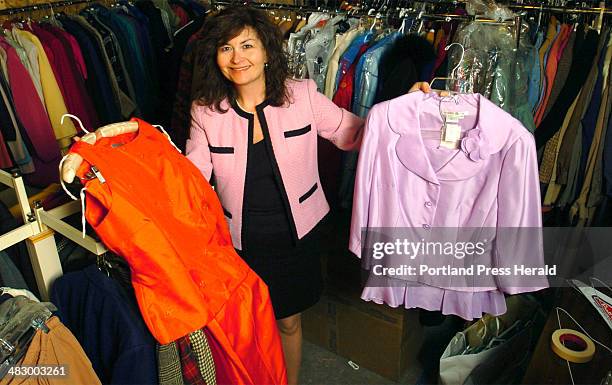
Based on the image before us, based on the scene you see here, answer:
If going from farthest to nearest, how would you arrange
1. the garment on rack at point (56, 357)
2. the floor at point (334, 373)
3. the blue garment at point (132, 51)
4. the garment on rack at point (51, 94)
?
the blue garment at point (132, 51) < the garment on rack at point (51, 94) < the floor at point (334, 373) < the garment on rack at point (56, 357)

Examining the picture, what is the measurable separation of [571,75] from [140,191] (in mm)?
1689

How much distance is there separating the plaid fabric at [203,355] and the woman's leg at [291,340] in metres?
0.68

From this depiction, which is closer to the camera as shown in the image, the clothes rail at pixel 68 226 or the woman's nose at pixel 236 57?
the clothes rail at pixel 68 226

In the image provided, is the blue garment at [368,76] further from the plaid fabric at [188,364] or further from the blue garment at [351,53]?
the plaid fabric at [188,364]

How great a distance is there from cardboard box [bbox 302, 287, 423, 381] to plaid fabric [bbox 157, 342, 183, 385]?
1147 mm

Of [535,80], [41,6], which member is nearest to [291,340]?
[535,80]

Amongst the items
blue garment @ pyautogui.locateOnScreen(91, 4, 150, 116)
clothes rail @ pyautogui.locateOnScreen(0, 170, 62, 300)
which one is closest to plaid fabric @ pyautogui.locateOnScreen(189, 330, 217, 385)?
clothes rail @ pyautogui.locateOnScreen(0, 170, 62, 300)

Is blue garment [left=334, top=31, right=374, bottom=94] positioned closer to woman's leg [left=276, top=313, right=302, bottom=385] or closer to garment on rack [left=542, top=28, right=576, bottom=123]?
garment on rack [left=542, top=28, right=576, bottom=123]

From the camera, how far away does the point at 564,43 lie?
6.48 ft

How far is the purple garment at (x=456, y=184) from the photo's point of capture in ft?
4.42

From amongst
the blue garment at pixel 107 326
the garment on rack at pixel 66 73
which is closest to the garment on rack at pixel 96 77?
the garment on rack at pixel 66 73

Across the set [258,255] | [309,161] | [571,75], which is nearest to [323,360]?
[258,255]

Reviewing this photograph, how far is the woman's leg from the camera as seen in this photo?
1.93 meters

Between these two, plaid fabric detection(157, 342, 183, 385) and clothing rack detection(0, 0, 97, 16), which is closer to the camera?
plaid fabric detection(157, 342, 183, 385)
